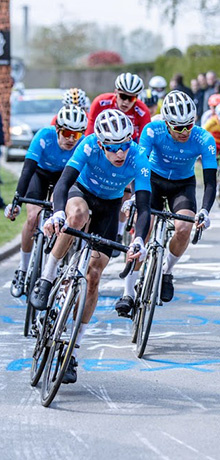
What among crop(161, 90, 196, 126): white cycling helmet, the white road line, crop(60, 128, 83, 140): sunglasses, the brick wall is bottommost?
the brick wall

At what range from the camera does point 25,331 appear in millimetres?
9000

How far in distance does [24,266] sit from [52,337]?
3031 millimetres

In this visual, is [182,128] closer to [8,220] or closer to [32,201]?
[32,201]

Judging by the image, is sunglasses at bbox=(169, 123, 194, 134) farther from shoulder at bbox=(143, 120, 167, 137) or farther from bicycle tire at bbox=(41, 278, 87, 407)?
bicycle tire at bbox=(41, 278, 87, 407)

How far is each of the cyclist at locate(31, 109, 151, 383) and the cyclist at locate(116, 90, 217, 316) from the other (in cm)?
101

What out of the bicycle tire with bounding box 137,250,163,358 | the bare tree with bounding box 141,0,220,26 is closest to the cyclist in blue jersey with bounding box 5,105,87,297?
the bicycle tire with bounding box 137,250,163,358

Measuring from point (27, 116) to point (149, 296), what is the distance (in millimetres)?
20222

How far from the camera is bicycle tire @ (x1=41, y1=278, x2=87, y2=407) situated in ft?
21.6

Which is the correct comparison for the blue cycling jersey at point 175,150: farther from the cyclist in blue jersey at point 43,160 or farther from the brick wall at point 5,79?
the brick wall at point 5,79

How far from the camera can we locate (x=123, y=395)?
23.1 feet

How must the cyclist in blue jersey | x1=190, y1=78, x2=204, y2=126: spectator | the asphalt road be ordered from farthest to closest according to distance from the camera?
x1=190, y1=78, x2=204, y2=126: spectator → the cyclist in blue jersey → the asphalt road

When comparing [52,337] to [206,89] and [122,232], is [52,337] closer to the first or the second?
[122,232]

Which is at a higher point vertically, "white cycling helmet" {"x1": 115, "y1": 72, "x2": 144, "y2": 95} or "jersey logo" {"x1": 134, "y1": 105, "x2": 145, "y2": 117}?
"white cycling helmet" {"x1": 115, "y1": 72, "x2": 144, "y2": 95}

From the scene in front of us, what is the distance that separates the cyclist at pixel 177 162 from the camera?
8914 mm
